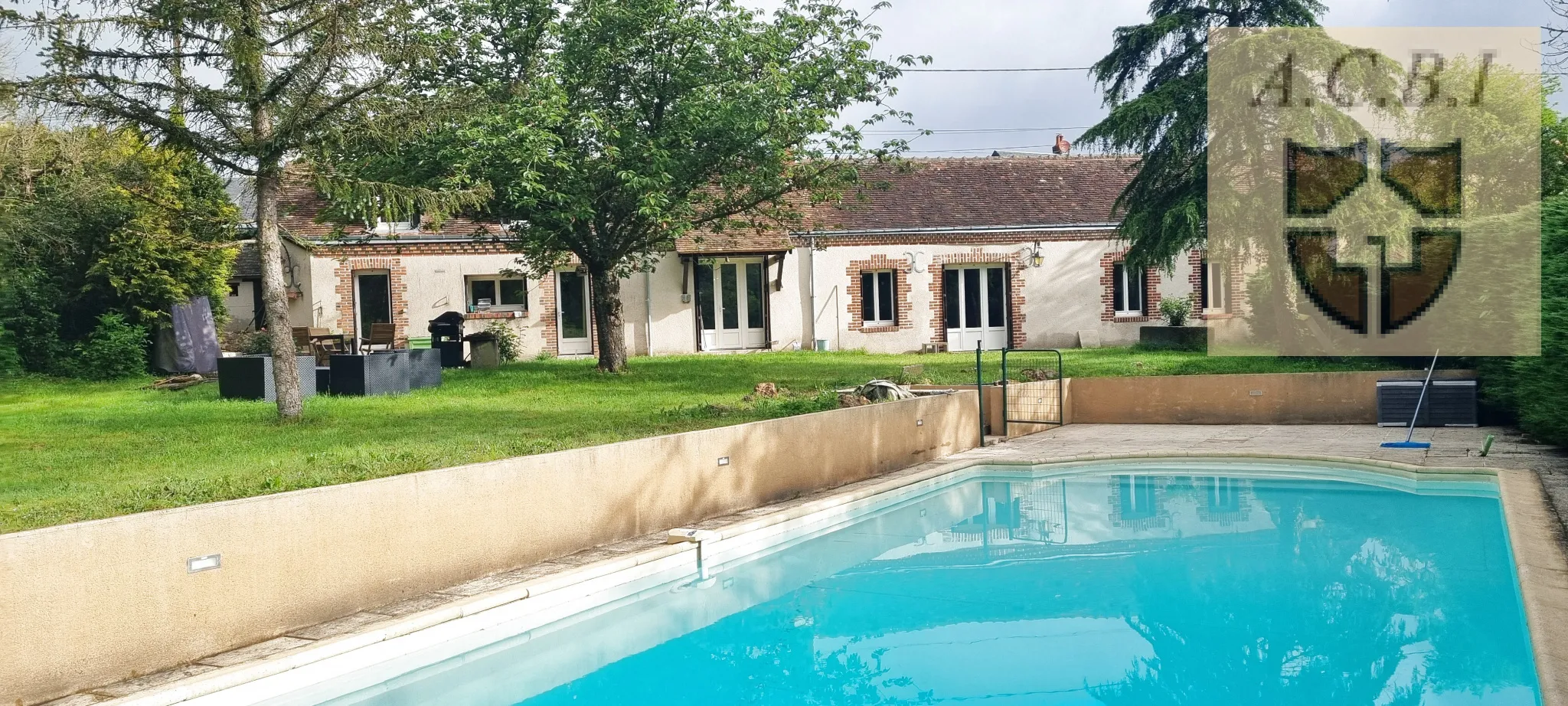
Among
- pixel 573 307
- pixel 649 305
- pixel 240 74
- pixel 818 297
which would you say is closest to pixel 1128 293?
pixel 818 297

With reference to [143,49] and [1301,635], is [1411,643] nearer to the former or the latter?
[1301,635]

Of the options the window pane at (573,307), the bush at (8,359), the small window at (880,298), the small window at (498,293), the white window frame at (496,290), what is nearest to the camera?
the bush at (8,359)

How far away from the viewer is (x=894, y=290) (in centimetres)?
2345

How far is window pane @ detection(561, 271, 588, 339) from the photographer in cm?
2241

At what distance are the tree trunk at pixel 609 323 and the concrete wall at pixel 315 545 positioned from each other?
7.61 metres

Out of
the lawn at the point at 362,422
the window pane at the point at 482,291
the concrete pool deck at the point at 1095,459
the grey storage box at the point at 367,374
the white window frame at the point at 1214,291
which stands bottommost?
the concrete pool deck at the point at 1095,459

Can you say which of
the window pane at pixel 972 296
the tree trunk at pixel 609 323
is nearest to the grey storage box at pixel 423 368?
the tree trunk at pixel 609 323

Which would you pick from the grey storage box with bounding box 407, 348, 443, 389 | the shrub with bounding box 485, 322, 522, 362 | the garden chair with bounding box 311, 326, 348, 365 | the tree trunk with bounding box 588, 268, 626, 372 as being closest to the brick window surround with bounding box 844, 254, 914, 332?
the shrub with bounding box 485, 322, 522, 362

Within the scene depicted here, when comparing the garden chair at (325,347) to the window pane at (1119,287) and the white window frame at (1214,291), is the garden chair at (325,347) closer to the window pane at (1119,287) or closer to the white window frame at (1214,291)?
the window pane at (1119,287)

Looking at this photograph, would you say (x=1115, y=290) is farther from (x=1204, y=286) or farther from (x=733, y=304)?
(x=733, y=304)

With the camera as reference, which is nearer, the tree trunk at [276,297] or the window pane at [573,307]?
the tree trunk at [276,297]

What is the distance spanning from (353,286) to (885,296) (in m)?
10.6

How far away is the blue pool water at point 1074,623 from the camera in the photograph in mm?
5676

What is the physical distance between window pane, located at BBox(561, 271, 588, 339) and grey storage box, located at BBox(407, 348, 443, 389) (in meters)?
7.97
